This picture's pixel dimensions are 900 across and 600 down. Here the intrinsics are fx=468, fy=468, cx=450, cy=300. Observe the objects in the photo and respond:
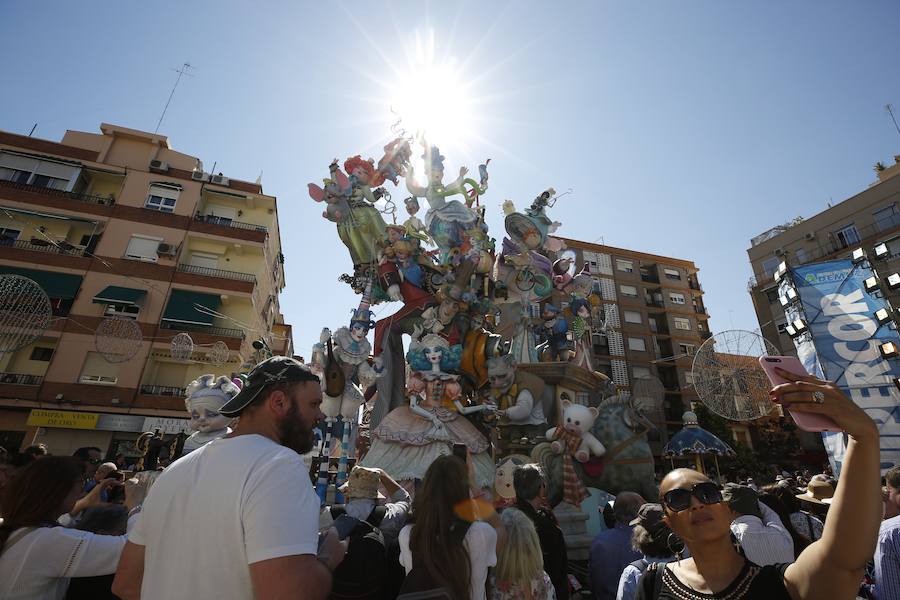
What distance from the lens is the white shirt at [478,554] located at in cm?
227

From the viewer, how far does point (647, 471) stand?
8859 mm

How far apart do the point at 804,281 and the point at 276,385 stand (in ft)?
46.6

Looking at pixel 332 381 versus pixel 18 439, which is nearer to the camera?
pixel 332 381

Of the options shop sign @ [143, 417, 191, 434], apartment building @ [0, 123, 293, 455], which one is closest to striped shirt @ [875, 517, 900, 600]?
apartment building @ [0, 123, 293, 455]

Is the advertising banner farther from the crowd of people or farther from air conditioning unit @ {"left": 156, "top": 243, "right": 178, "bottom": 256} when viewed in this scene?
air conditioning unit @ {"left": 156, "top": 243, "right": 178, "bottom": 256}

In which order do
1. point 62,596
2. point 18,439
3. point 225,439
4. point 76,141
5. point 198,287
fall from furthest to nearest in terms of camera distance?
point 76,141, point 198,287, point 18,439, point 62,596, point 225,439

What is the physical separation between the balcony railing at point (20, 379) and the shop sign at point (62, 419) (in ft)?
4.61

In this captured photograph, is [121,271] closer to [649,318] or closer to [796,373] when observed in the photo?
[796,373]

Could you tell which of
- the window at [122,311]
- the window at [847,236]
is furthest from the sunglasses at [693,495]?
the window at [847,236]

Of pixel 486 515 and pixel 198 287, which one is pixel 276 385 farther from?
pixel 198 287

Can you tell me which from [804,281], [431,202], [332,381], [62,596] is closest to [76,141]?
[431,202]

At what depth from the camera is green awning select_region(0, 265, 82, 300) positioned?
20.0m

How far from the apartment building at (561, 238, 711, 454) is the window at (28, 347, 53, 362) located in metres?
30.3

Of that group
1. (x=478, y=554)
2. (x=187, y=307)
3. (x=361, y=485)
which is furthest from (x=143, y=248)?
(x=478, y=554)
